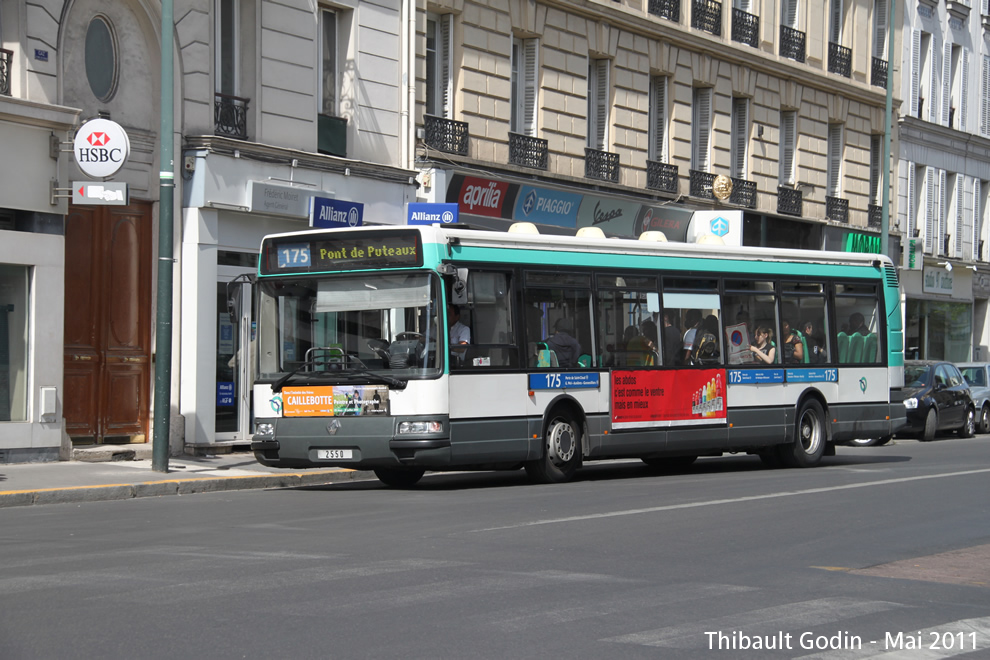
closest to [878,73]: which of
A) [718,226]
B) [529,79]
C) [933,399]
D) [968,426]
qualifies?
[718,226]

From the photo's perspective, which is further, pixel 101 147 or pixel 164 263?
pixel 101 147

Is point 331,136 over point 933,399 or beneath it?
over

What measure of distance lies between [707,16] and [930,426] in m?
10.8

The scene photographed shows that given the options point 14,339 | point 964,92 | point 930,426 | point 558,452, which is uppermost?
point 964,92

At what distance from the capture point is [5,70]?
16031 mm

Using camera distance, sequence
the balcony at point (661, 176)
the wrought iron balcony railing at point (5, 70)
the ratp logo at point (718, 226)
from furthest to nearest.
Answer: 1. the ratp logo at point (718, 226)
2. the balcony at point (661, 176)
3. the wrought iron balcony railing at point (5, 70)

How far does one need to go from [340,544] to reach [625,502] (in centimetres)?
390

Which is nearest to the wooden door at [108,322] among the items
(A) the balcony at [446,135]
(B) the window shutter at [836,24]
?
(A) the balcony at [446,135]

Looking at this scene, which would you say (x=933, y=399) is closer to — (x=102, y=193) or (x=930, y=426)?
(x=930, y=426)

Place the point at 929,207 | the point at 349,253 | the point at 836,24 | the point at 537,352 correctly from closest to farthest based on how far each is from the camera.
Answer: the point at 349,253 → the point at 537,352 → the point at 836,24 → the point at 929,207

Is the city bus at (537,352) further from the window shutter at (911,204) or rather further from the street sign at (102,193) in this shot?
the window shutter at (911,204)

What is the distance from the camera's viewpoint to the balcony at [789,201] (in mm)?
32906

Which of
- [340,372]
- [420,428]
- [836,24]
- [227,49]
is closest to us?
[420,428]

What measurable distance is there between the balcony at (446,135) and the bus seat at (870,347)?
8.12m
